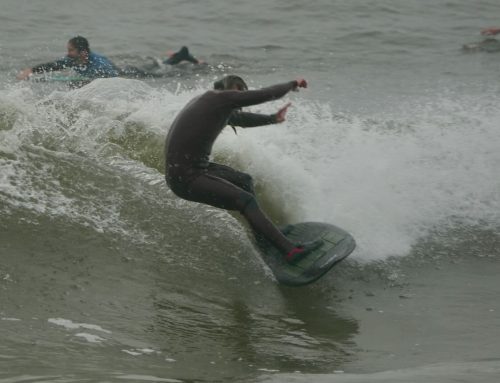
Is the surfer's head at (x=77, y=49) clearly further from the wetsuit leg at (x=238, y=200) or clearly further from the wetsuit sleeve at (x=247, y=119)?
the wetsuit leg at (x=238, y=200)

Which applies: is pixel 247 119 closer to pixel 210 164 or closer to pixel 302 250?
pixel 210 164

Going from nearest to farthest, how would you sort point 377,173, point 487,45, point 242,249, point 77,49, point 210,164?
1. point 210,164
2. point 242,249
3. point 377,173
4. point 77,49
5. point 487,45

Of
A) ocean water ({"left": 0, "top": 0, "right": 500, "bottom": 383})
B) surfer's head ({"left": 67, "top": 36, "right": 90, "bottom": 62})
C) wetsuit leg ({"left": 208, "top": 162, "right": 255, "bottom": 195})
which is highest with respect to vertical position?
surfer's head ({"left": 67, "top": 36, "right": 90, "bottom": 62})

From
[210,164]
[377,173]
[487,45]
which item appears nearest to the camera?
[210,164]

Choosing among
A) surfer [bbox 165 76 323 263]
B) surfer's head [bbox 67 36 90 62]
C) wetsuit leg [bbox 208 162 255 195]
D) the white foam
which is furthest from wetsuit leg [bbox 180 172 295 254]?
surfer's head [bbox 67 36 90 62]

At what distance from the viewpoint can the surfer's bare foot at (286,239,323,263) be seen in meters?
6.88

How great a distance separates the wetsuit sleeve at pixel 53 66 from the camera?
13.1 m

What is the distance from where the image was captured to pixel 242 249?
299 inches

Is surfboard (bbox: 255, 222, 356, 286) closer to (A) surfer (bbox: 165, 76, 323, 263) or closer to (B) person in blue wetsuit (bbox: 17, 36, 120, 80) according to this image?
(A) surfer (bbox: 165, 76, 323, 263)

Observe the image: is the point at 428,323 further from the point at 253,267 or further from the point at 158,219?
the point at 158,219

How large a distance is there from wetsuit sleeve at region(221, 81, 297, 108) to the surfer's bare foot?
1220 millimetres

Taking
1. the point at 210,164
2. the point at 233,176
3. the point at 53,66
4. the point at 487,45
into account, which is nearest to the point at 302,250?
the point at 233,176

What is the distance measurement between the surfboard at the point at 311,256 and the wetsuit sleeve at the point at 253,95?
1166 mm

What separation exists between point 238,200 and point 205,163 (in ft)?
1.33
